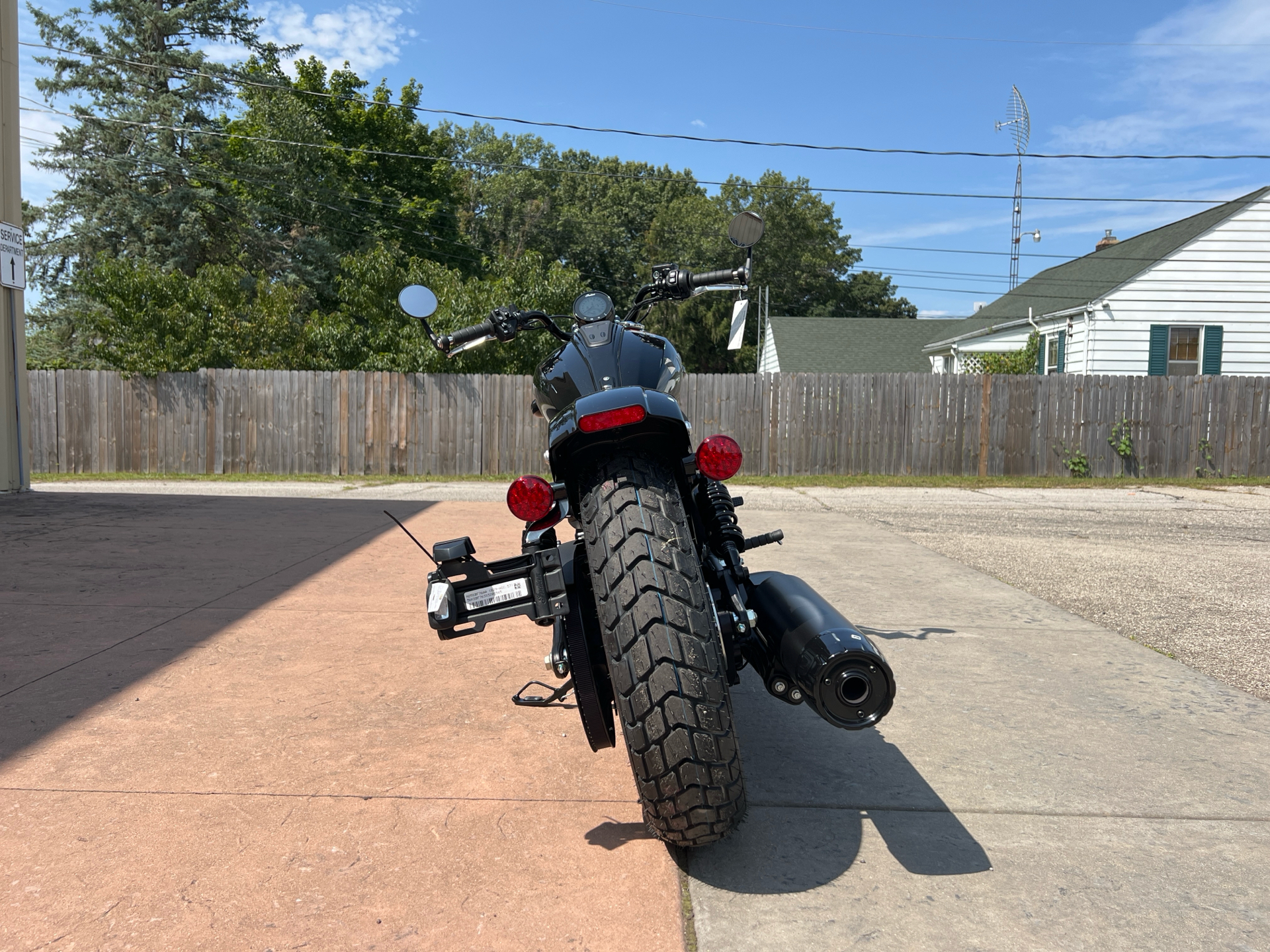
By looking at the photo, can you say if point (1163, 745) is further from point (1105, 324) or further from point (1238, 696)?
point (1105, 324)

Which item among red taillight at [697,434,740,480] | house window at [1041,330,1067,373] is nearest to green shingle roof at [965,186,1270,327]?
house window at [1041,330,1067,373]

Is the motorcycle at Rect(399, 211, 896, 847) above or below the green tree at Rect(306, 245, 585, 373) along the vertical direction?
below

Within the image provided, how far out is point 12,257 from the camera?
1012 cm

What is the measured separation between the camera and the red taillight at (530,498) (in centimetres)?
247

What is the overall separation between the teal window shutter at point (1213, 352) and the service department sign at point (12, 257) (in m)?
21.4

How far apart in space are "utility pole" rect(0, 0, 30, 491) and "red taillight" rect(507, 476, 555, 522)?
33.2 feet

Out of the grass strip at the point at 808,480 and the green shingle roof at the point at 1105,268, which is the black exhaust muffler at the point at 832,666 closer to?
the grass strip at the point at 808,480

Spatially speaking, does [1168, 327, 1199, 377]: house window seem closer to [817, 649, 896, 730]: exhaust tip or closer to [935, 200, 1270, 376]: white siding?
[935, 200, 1270, 376]: white siding

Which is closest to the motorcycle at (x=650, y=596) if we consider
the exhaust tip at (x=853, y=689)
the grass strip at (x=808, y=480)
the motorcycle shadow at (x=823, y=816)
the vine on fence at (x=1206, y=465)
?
the exhaust tip at (x=853, y=689)

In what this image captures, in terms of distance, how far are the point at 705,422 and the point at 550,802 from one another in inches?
575

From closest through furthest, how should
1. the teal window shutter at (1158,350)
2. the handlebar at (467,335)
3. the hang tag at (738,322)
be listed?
the hang tag at (738,322) → the handlebar at (467,335) → the teal window shutter at (1158,350)

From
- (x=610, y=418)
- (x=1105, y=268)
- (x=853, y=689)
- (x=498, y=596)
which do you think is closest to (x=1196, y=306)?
(x=1105, y=268)

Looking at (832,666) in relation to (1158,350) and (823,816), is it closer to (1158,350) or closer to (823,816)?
(823,816)

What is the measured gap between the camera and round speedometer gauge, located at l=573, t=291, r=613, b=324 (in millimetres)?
2861
